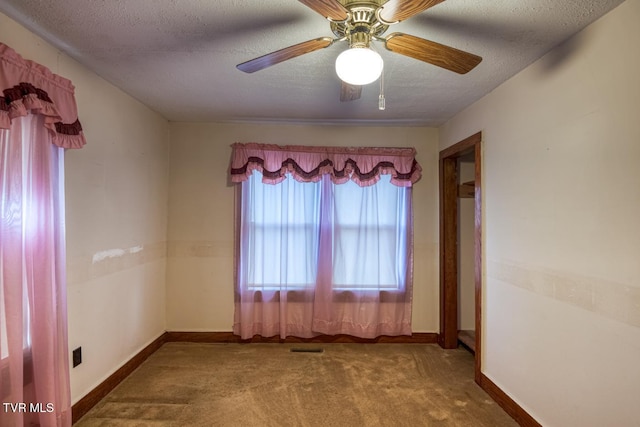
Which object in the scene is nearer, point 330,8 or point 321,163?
point 330,8

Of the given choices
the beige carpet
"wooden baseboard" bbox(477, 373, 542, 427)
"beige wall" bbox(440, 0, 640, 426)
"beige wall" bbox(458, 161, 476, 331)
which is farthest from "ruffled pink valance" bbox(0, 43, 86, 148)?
"beige wall" bbox(458, 161, 476, 331)

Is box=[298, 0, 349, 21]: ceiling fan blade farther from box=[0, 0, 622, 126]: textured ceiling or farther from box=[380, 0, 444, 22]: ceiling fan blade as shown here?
box=[0, 0, 622, 126]: textured ceiling

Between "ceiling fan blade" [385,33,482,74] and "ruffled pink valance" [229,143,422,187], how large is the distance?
1.81m

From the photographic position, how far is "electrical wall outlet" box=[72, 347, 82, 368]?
2027 millimetres

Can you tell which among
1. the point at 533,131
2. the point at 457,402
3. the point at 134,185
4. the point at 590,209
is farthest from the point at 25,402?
the point at 533,131

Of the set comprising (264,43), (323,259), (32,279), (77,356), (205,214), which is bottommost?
(77,356)

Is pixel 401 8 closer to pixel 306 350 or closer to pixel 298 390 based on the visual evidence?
pixel 298 390

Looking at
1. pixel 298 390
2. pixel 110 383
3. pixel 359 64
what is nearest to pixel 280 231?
pixel 298 390

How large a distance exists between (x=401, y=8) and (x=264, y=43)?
2.96ft

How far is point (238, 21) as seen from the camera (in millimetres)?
1591

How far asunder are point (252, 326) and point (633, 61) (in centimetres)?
333

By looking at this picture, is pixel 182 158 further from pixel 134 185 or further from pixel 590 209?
pixel 590 209

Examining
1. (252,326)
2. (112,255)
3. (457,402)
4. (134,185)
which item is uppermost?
(134,185)

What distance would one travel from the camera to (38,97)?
158 centimetres
